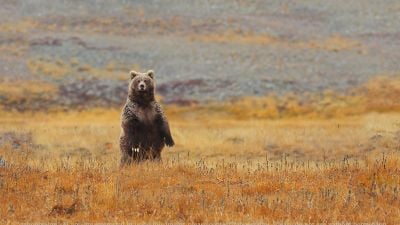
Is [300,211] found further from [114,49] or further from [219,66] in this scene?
[114,49]

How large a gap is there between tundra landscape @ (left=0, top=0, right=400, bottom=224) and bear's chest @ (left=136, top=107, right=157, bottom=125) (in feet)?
4.11

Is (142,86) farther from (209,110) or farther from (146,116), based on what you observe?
(209,110)

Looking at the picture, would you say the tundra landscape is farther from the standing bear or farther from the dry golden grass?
the standing bear

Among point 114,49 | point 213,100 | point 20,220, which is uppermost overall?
point 114,49

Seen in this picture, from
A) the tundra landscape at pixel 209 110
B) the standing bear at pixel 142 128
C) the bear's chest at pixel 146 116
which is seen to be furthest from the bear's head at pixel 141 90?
the tundra landscape at pixel 209 110

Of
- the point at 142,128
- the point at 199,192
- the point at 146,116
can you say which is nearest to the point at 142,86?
the point at 146,116

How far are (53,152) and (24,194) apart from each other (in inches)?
713

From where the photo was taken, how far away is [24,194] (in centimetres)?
1447

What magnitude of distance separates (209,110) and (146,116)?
2735 centimetres

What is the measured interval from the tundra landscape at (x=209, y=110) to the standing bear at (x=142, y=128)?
2.64 feet

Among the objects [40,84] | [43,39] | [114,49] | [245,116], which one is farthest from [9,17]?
[245,116]

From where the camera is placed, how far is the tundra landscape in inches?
539

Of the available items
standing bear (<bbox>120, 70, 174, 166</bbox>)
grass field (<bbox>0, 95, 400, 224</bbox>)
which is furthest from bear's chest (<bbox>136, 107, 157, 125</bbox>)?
grass field (<bbox>0, 95, 400, 224</bbox>)

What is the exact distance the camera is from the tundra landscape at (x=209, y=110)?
1370 centimetres
